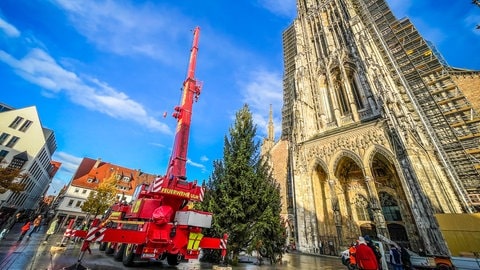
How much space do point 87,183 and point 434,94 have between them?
1760 inches

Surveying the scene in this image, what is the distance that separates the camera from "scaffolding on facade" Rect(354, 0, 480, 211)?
13.3 meters

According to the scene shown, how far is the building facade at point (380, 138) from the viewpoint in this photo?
41.4 ft

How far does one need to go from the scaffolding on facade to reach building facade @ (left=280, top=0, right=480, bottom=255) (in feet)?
0.23

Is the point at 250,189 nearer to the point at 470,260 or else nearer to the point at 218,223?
the point at 218,223

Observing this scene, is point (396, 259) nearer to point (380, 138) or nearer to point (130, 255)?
point (380, 138)

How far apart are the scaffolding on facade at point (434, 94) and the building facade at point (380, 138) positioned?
72 mm

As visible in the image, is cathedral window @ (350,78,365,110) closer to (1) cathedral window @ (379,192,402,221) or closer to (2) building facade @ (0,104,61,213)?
(1) cathedral window @ (379,192,402,221)

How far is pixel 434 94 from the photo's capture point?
54.7 feet

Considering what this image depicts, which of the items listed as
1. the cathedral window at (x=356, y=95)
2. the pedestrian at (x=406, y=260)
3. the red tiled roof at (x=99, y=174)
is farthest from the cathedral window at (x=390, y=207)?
the red tiled roof at (x=99, y=174)

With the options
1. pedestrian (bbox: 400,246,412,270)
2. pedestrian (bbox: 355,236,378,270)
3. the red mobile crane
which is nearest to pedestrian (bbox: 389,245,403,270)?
pedestrian (bbox: 400,246,412,270)

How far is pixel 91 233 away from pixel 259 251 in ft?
21.1

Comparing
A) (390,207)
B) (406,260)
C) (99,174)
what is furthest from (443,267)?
(99,174)

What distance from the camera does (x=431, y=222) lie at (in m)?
11.2

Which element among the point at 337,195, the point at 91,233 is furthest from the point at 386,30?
the point at 91,233
